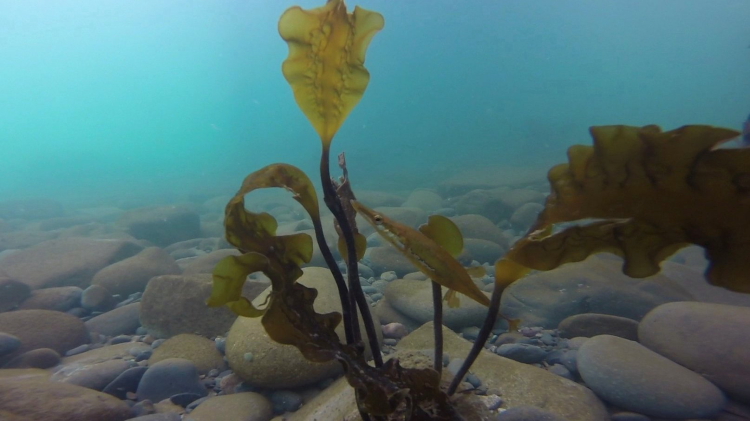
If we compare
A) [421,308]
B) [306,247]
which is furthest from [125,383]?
[421,308]

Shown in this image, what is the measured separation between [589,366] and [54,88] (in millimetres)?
180439

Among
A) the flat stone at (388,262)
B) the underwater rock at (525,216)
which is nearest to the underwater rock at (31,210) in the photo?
the flat stone at (388,262)

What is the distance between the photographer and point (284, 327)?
1.27 meters

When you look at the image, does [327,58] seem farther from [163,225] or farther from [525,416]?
[163,225]

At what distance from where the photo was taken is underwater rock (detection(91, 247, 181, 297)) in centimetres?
538

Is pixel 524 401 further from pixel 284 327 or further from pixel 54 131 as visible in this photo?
pixel 54 131

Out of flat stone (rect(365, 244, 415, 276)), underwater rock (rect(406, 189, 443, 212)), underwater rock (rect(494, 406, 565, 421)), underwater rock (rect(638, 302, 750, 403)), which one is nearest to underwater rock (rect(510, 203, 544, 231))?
underwater rock (rect(406, 189, 443, 212))

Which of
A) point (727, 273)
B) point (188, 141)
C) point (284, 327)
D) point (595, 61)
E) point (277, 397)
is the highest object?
point (595, 61)

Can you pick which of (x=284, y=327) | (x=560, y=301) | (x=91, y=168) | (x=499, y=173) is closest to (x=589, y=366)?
(x=560, y=301)

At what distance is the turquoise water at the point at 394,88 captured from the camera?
133ft

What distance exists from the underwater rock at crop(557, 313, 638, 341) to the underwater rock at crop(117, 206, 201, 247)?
10.9m

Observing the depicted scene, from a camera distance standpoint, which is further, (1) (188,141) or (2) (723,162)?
(1) (188,141)

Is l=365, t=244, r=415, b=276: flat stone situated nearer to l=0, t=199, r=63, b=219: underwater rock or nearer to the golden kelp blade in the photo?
the golden kelp blade

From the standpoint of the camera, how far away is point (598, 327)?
335cm
